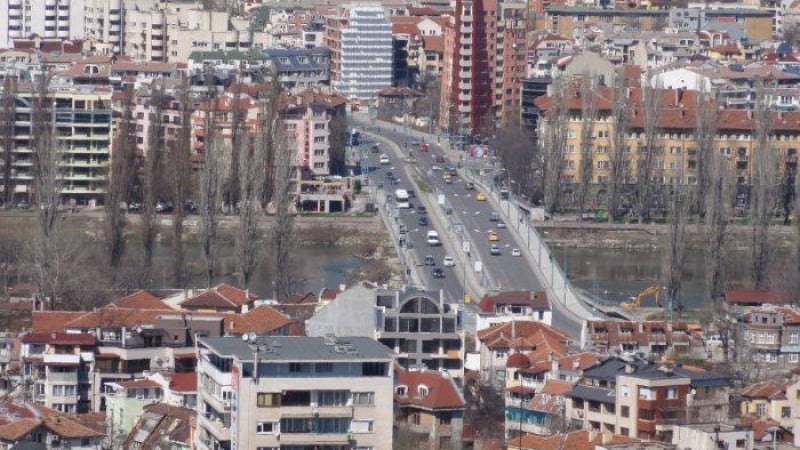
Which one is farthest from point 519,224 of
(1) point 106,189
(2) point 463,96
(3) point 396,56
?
(3) point 396,56

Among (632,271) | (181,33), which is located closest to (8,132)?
(632,271)

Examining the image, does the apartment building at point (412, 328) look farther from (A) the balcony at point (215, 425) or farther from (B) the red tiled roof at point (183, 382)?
(A) the balcony at point (215, 425)

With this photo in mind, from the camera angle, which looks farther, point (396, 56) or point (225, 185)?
point (396, 56)

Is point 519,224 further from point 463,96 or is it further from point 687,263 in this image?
point 463,96

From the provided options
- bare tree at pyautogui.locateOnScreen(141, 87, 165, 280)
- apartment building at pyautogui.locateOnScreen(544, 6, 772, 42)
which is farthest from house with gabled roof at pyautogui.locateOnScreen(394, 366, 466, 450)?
apartment building at pyautogui.locateOnScreen(544, 6, 772, 42)

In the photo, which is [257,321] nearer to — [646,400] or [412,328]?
[412,328]
